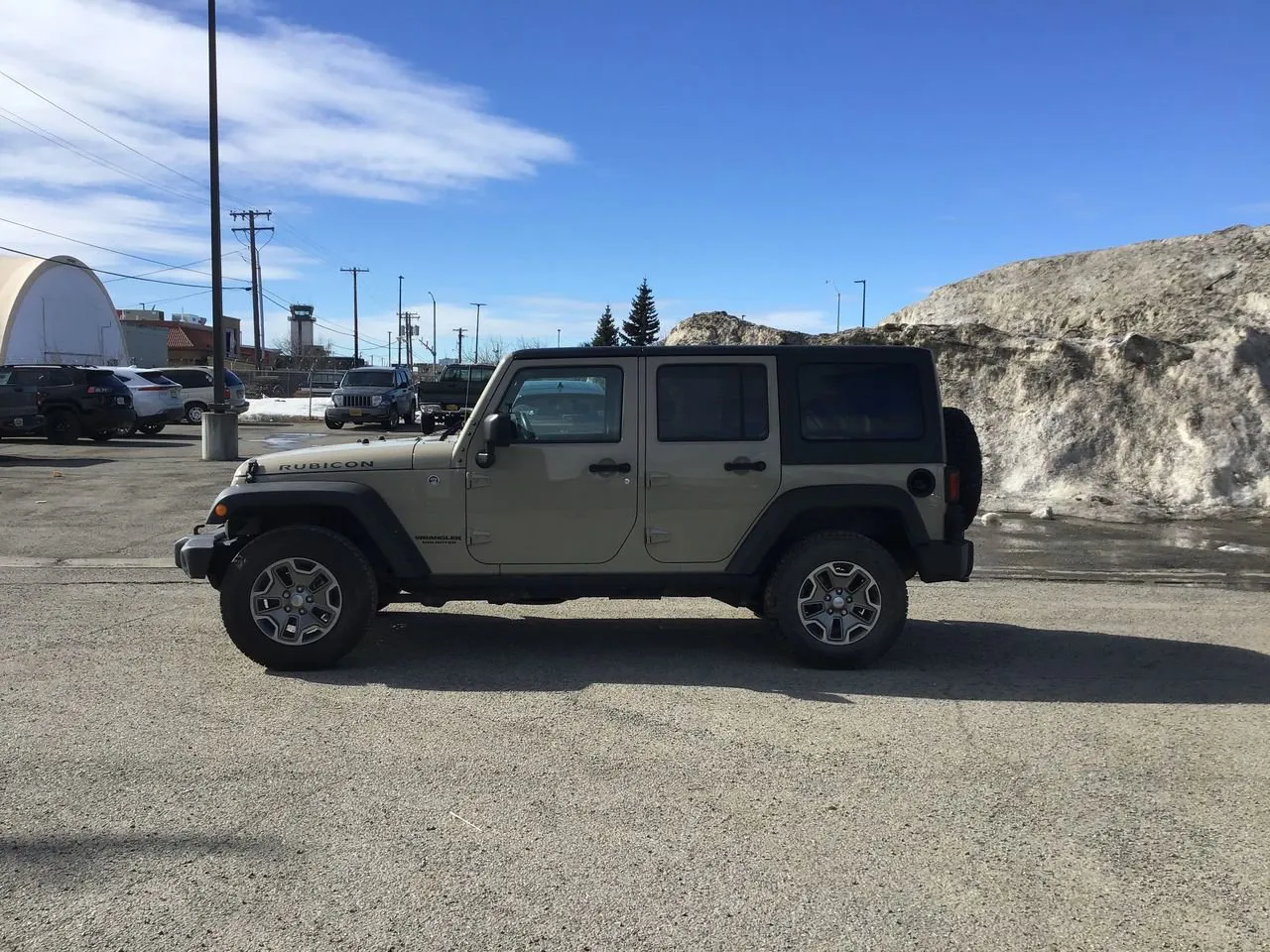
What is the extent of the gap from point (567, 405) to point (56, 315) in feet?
179

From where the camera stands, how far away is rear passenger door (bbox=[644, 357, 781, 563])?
5.99 metres

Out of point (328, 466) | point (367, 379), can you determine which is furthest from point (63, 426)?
point (328, 466)

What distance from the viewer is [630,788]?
4.19 m

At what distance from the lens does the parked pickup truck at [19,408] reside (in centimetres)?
2116

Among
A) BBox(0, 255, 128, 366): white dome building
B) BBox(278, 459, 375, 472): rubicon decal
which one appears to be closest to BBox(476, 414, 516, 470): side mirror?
BBox(278, 459, 375, 472): rubicon decal

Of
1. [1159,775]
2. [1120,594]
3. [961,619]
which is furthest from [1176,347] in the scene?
[1159,775]

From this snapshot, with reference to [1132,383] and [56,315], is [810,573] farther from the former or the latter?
[56,315]

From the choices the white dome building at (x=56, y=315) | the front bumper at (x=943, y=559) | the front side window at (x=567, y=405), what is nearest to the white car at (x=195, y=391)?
the white dome building at (x=56, y=315)

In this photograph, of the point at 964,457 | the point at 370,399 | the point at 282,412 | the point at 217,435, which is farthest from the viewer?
the point at 282,412

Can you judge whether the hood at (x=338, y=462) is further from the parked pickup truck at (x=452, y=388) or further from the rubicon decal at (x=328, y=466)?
the parked pickup truck at (x=452, y=388)

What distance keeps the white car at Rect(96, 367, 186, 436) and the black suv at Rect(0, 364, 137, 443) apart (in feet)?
4.16

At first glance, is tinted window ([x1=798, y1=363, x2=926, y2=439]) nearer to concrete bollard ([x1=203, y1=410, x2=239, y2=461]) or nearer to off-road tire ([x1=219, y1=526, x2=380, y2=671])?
off-road tire ([x1=219, y1=526, x2=380, y2=671])

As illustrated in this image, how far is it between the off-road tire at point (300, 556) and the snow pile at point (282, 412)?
28.6m

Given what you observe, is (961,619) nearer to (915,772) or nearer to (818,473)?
(818,473)
